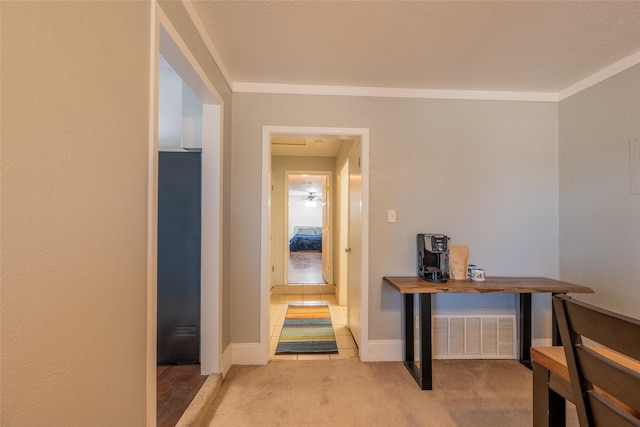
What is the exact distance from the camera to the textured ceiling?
1562 millimetres

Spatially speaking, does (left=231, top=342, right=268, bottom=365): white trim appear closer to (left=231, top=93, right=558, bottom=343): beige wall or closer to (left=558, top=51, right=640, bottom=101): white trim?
(left=231, top=93, right=558, bottom=343): beige wall

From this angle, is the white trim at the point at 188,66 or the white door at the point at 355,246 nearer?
the white trim at the point at 188,66

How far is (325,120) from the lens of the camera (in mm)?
2477

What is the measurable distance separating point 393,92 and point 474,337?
2.32 meters

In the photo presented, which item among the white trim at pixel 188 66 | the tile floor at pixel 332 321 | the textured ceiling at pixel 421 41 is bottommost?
the tile floor at pixel 332 321

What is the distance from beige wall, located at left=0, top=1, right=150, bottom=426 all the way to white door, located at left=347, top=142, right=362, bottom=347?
1.81 meters

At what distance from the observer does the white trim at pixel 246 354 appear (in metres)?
2.38

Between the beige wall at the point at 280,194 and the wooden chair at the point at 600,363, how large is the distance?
4089mm

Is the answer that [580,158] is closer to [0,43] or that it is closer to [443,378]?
[443,378]

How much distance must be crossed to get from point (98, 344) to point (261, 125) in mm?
1975

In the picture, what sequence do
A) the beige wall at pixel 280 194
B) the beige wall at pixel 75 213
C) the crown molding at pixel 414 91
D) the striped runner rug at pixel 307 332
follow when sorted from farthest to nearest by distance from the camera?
the beige wall at pixel 280 194 < the striped runner rug at pixel 307 332 < the crown molding at pixel 414 91 < the beige wall at pixel 75 213

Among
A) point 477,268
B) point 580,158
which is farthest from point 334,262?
point 580,158

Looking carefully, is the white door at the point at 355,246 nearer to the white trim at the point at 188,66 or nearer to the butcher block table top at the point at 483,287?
the butcher block table top at the point at 483,287

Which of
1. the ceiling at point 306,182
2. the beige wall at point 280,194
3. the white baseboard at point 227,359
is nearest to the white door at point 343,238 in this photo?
the beige wall at point 280,194
